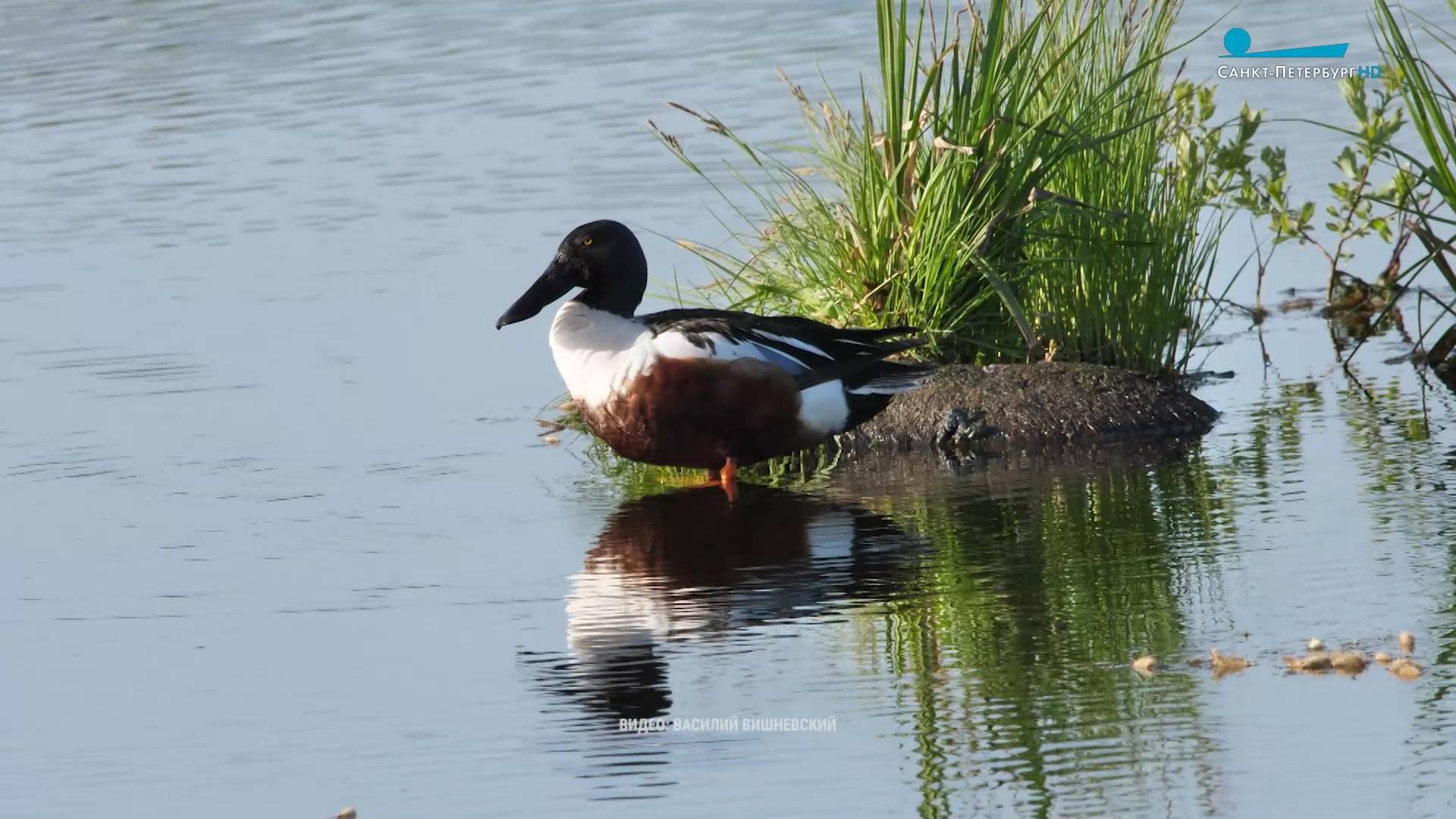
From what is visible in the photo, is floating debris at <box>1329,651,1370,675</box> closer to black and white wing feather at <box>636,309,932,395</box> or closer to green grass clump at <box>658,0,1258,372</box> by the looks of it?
black and white wing feather at <box>636,309,932,395</box>

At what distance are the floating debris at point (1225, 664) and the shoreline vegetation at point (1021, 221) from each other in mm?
2705

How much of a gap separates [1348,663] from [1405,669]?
0.13 m

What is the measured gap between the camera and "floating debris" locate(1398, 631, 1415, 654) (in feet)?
18.0

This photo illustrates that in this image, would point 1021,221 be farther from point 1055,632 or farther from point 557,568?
point 1055,632

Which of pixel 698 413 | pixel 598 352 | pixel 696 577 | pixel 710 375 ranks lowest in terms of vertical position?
pixel 696 577

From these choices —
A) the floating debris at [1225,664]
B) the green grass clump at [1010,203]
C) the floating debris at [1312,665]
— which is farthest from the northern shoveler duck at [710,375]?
the floating debris at [1312,665]

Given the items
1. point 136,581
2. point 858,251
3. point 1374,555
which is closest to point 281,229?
point 858,251

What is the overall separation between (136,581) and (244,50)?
1156cm

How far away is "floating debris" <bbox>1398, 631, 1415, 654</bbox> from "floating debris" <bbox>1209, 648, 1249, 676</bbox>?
395 mm

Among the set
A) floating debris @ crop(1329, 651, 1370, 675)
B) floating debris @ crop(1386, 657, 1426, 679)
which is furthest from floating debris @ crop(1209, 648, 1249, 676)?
floating debris @ crop(1386, 657, 1426, 679)

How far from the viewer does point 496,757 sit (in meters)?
5.20

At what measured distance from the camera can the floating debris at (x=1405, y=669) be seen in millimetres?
5305

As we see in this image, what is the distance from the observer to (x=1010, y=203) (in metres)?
8.51

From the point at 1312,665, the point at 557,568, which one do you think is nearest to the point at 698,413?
the point at 557,568
